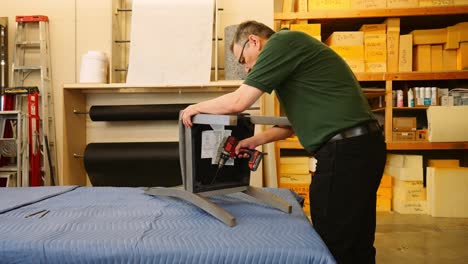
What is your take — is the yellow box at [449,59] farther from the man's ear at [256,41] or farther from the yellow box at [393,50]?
the man's ear at [256,41]

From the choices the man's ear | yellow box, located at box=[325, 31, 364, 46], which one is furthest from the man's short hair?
yellow box, located at box=[325, 31, 364, 46]

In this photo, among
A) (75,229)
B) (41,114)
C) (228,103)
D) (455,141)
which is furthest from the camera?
(41,114)

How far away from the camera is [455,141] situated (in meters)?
2.80

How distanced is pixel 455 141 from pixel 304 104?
7.31 ft

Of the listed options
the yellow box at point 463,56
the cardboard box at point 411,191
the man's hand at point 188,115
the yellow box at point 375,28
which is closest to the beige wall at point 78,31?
the yellow box at point 375,28

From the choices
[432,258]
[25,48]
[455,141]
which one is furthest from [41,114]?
[455,141]

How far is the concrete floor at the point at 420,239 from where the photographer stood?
6.46 feet

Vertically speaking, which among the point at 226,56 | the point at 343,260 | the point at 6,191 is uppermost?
the point at 226,56

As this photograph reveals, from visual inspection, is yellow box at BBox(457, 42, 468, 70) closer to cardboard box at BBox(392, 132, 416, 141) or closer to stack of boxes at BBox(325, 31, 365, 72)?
cardboard box at BBox(392, 132, 416, 141)

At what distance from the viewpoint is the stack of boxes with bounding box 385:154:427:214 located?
2.81 metres

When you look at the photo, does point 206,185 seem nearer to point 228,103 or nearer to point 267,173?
point 228,103

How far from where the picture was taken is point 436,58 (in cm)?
292

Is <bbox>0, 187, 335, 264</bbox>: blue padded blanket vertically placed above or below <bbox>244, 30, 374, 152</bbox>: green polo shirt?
below

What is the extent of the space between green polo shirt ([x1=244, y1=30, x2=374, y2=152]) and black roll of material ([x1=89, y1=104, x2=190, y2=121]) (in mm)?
1855
